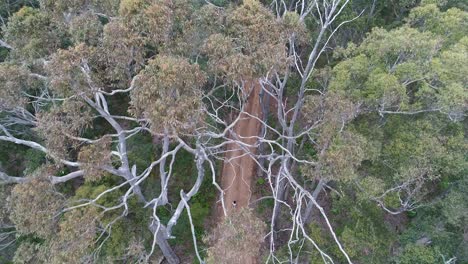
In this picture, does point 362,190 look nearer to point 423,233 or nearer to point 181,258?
point 423,233

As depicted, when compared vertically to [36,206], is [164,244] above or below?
below

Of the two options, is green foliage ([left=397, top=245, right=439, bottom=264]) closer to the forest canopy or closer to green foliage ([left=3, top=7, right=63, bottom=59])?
the forest canopy

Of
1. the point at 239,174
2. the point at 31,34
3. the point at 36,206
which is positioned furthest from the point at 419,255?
the point at 31,34

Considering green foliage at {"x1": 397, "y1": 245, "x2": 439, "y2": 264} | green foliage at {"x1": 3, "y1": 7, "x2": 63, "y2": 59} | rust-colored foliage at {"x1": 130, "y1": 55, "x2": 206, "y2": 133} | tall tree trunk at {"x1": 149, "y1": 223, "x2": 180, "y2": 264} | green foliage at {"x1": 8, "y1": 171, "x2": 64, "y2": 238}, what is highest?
rust-colored foliage at {"x1": 130, "y1": 55, "x2": 206, "y2": 133}

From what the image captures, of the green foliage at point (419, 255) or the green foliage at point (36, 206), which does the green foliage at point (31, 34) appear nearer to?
the green foliage at point (36, 206)

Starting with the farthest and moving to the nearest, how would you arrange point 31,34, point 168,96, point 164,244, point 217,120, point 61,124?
point 164,244 → point 217,120 → point 31,34 → point 61,124 → point 168,96

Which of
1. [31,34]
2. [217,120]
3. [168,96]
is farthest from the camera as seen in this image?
[217,120]

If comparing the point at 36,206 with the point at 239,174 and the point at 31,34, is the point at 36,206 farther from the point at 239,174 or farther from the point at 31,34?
the point at 239,174

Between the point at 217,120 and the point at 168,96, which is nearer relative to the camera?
the point at 168,96

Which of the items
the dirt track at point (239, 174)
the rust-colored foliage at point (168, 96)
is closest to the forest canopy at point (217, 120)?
the rust-colored foliage at point (168, 96)

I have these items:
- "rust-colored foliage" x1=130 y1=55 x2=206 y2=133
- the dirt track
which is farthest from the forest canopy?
the dirt track

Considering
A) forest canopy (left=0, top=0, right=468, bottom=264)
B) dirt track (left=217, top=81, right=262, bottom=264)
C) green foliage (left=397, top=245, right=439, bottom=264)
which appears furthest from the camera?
dirt track (left=217, top=81, right=262, bottom=264)
